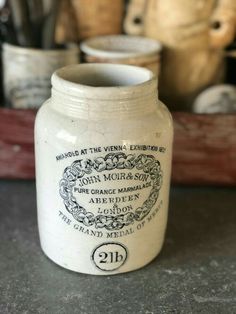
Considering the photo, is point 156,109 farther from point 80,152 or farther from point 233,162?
point 233,162

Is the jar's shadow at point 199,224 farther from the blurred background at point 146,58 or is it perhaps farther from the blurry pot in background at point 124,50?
the blurry pot in background at point 124,50

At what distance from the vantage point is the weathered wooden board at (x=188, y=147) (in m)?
0.57

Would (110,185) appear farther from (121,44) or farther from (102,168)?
(121,44)

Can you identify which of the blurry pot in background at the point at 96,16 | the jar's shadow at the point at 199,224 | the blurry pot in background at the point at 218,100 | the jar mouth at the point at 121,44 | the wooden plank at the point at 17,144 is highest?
the blurry pot in background at the point at 96,16

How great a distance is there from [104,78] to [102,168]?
9 cm

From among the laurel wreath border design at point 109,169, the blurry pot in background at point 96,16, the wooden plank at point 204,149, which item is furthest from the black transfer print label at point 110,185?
the blurry pot in background at point 96,16

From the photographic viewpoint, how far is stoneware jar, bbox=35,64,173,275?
41cm

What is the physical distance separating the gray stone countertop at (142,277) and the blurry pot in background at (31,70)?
0.12 metres

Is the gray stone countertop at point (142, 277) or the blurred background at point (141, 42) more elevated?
the blurred background at point (141, 42)

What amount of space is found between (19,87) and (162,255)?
0.81 feet

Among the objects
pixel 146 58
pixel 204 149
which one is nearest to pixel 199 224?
pixel 204 149

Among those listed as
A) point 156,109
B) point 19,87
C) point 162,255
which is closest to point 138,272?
point 162,255

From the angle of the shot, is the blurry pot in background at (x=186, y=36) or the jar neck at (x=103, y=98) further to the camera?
the blurry pot in background at (x=186, y=36)

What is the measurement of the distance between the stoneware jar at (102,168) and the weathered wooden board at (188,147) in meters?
0.12
